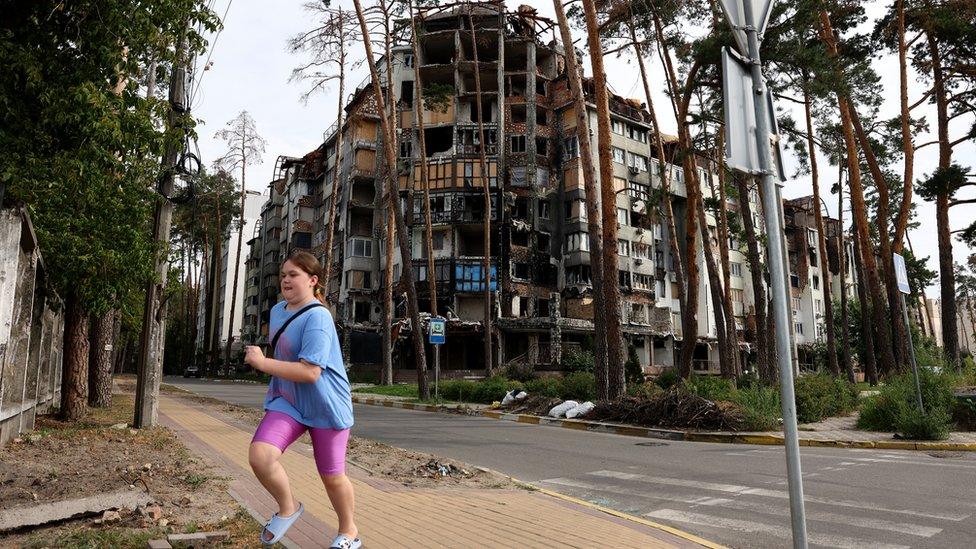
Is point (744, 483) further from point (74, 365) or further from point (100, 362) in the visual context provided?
point (100, 362)

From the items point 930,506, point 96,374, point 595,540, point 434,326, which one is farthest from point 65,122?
point 434,326

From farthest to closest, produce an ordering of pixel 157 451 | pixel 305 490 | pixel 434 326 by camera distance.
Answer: pixel 434 326
pixel 157 451
pixel 305 490

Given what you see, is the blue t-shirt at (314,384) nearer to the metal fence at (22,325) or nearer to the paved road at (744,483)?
the paved road at (744,483)

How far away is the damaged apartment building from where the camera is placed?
160ft

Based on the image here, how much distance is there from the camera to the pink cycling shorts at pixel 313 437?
3646 millimetres

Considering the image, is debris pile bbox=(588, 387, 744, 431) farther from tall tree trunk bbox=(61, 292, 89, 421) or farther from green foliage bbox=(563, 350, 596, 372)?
green foliage bbox=(563, 350, 596, 372)

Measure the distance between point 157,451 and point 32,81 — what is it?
493 cm

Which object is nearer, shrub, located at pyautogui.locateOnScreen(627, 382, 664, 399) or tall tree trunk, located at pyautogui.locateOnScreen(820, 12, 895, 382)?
shrub, located at pyautogui.locateOnScreen(627, 382, 664, 399)

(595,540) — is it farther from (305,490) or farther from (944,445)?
(944,445)

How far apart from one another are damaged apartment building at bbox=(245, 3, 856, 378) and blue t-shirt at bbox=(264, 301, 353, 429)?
136 feet

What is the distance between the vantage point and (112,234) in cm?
1169

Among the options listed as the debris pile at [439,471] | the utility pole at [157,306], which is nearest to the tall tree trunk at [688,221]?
the debris pile at [439,471]

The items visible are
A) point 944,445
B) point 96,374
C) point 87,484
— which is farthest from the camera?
point 96,374

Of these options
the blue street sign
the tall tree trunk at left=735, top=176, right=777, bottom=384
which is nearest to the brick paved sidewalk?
the blue street sign
